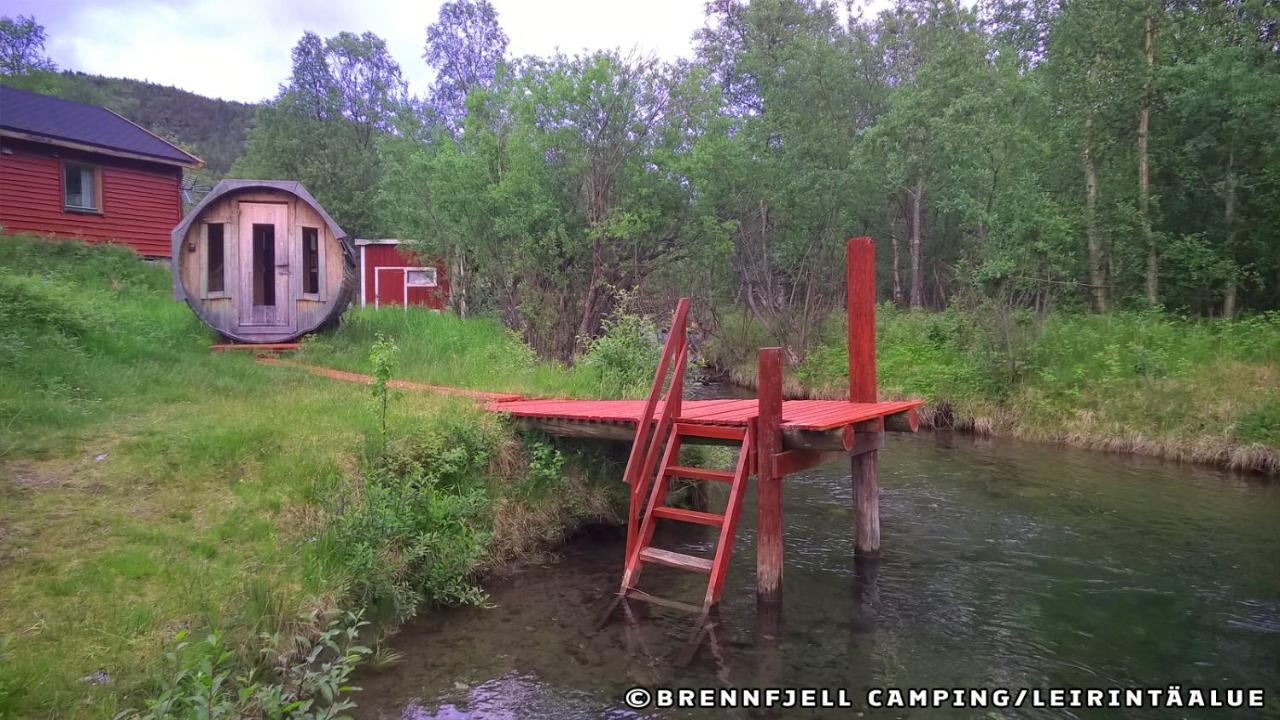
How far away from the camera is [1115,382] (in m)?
13.4

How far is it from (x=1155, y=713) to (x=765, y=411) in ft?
10.2

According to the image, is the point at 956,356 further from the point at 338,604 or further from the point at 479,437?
the point at 338,604

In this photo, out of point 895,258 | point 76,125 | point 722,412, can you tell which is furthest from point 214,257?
point 895,258

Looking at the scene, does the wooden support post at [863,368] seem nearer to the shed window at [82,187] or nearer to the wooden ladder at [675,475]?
the wooden ladder at [675,475]

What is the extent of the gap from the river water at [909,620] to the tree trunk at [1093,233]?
8932mm

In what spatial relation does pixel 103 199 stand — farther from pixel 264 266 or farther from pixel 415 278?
pixel 264 266

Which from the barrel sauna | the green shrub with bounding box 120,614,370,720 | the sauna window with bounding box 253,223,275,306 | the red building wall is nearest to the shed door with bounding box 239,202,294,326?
the barrel sauna

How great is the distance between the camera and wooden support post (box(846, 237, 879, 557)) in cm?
730

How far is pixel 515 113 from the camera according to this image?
14.3 m

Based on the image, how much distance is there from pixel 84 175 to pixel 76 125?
61.5 inches

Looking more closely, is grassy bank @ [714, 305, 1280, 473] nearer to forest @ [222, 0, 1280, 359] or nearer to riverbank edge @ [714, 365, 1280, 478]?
riverbank edge @ [714, 365, 1280, 478]

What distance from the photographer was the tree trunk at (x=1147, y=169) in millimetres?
15477

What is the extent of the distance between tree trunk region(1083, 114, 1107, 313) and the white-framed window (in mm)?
23688

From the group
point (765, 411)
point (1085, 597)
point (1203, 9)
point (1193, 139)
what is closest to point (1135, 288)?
point (1193, 139)
